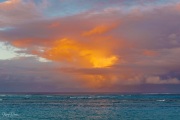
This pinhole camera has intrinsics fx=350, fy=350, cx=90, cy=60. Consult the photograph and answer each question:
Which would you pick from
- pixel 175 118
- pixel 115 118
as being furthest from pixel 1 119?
pixel 175 118

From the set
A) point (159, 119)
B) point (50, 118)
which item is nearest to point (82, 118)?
point (50, 118)

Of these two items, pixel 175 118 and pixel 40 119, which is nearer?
pixel 40 119

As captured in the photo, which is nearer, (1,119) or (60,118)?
(1,119)

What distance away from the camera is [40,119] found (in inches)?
2383

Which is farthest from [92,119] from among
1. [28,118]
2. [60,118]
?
[28,118]

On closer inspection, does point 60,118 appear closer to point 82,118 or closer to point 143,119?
point 82,118

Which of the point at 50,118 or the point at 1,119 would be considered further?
the point at 50,118

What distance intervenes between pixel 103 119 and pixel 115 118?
2.73 m

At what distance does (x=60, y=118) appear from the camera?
62500 mm

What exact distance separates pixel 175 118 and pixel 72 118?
1901 centimetres

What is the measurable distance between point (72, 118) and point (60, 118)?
2.14 metres

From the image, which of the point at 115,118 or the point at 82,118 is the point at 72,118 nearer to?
the point at 82,118

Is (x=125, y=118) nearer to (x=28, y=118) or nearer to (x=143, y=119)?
(x=143, y=119)

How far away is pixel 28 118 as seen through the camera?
61812mm
